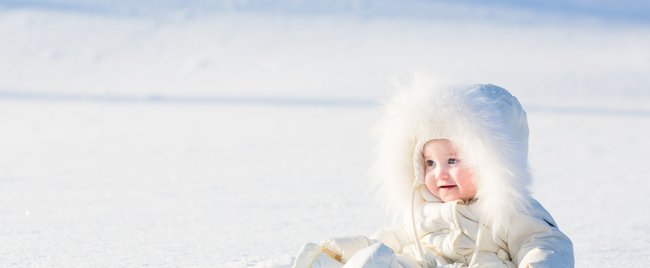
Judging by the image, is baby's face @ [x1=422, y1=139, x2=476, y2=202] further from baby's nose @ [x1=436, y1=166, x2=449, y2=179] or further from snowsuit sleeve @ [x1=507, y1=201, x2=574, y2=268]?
snowsuit sleeve @ [x1=507, y1=201, x2=574, y2=268]

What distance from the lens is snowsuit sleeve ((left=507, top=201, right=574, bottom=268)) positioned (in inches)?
80.7

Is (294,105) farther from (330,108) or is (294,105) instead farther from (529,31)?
(529,31)

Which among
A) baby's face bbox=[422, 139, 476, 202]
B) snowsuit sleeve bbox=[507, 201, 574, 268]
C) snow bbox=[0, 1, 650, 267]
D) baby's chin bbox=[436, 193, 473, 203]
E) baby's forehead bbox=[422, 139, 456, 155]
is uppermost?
baby's forehead bbox=[422, 139, 456, 155]

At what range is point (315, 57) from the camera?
976 cm

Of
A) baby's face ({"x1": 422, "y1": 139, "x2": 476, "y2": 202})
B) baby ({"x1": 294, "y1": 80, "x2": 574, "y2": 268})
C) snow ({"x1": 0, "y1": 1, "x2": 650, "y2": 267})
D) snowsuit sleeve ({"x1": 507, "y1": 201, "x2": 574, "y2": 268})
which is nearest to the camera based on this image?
snowsuit sleeve ({"x1": 507, "y1": 201, "x2": 574, "y2": 268})

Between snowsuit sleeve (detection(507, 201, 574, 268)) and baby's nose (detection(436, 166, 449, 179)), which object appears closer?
snowsuit sleeve (detection(507, 201, 574, 268))

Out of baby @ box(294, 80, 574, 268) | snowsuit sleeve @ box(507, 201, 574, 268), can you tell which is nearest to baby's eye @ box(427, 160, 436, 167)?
baby @ box(294, 80, 574, 268)

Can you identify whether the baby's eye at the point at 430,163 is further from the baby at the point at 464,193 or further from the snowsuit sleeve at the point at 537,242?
the snowsuit sleeve at the point at 537,242

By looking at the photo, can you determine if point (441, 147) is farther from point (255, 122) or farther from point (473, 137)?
point (255, 122)

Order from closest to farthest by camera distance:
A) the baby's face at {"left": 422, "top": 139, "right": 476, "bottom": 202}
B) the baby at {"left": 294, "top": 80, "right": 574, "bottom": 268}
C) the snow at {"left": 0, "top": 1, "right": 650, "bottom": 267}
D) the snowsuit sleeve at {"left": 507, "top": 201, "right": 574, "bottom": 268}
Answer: the snowsuit sleeve at {"left": 507, "top": 201, "right": 574, "bottom": 268} → the baby at {"left": 294, "top": 80, "right": 574, "bottom": 268} → the baby's face at {"left": 422, "top": 139, "right": 476, "bottom": 202} → the snow at {"left": 0, "top": 1, "right": 650, "bottom": 267}

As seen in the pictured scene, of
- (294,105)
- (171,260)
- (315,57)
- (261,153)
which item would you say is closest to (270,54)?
(315,57)

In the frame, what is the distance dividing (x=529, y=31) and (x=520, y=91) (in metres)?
2.67

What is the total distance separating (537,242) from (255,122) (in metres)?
4.80

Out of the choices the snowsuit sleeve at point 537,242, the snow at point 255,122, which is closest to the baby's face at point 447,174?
the snowsuit sleeve at point 537,242
